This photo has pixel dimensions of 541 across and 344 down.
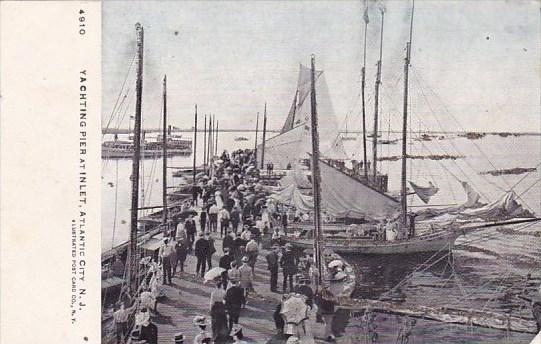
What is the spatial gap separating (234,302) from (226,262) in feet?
0.30

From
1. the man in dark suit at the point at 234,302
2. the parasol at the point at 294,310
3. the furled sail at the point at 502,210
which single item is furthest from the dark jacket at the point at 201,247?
the furled sail at the point at 502,210

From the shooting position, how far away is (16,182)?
1255mm

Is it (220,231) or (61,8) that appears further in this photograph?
(220,231)

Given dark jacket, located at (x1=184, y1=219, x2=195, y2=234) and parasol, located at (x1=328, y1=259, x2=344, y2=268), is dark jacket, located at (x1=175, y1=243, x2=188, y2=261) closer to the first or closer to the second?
dark jacket, located at (x1=184, y1=219, x2=195, y2=234)

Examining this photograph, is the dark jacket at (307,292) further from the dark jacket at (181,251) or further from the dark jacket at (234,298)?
the dark jacket at (181,251)

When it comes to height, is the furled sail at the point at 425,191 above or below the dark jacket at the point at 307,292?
above

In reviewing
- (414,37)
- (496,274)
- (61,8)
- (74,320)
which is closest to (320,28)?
(414,37)

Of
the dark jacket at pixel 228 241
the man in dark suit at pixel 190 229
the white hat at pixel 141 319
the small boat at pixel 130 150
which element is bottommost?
the white hat at pixel 141 319

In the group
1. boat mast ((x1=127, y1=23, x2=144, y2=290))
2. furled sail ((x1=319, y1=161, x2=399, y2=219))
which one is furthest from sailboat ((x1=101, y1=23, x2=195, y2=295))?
furled sail ((x1=319, y1=161, x2=399, y2=219))

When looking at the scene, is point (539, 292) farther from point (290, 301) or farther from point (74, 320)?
point (74, 320)

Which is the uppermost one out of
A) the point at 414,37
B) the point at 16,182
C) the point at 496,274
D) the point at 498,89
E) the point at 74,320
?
the point at 414,37

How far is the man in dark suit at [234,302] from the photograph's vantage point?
1.34 meters

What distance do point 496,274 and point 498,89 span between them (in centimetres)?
41

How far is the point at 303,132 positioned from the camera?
4.34ft
